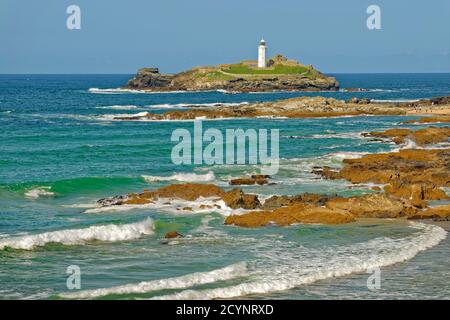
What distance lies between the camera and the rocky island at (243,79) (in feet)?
452

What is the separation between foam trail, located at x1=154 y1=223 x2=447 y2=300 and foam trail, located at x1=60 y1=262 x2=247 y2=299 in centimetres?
55

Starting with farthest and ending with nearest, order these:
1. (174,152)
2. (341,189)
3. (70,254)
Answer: (174,152), (341,189), (70,254)

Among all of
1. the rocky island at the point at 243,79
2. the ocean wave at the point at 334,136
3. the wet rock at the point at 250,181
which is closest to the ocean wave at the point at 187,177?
the wet rock at the point at 250,181

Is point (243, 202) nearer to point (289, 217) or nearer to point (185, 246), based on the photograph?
point (289, 217)

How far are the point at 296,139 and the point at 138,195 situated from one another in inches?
910

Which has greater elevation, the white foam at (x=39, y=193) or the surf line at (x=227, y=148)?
the surf line at (x=227, y=148)

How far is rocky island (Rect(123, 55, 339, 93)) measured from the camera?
452ft

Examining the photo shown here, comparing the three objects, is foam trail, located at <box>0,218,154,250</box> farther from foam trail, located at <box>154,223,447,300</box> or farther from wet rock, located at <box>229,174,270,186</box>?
wet rock, located at <box>229,174,270,186</box>

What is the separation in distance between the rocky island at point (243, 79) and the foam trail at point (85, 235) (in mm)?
115195

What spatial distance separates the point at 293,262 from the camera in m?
16.5

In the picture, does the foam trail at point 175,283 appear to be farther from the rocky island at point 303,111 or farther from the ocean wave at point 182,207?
the rocky island at point 303,111

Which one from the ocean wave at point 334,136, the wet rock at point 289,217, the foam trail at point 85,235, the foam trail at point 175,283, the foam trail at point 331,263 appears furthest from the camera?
the ocean wave at point 334,136
